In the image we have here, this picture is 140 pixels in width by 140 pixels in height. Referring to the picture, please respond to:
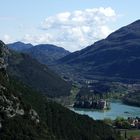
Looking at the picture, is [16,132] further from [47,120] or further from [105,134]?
[105,134]

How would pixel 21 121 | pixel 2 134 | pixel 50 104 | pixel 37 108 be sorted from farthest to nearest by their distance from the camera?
1. pixel 50 104
2. pixel 37 108
3. pixel 21 121
4. pixel 2 134

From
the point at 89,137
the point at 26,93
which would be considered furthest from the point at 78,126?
the point at 26,93

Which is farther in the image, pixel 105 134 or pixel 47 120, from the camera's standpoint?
pixel 105 134

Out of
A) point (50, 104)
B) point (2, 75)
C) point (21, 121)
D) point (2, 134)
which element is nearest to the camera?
point (2, 134)

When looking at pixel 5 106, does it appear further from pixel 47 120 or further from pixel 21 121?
pixel 47 120

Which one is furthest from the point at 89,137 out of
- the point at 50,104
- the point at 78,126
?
the point at 50,104

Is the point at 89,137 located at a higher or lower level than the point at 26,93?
lower
